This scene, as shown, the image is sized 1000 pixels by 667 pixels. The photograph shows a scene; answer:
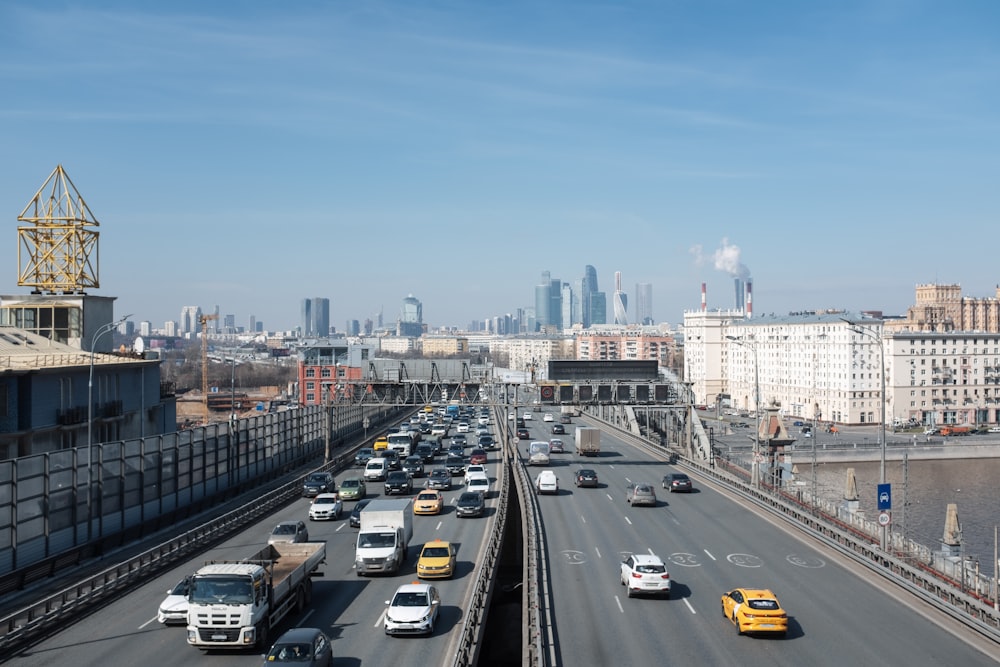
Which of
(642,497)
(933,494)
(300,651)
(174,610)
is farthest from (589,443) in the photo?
(300,651)

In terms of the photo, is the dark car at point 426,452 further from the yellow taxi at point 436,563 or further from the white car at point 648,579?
the white car at point 648,579

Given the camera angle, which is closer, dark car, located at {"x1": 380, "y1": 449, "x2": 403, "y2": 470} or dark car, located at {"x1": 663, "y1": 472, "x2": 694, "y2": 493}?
dark car, located at {"x1": 663, "y1": 472, "x2": 694, "y2": 493}

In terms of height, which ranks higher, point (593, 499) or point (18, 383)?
point (18, 383)

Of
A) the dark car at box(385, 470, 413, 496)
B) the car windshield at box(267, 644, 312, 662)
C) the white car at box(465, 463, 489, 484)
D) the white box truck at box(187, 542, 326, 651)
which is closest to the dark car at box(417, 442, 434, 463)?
the white car at box(465, 463, 489, 484)

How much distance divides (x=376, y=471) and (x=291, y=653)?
41.4 m

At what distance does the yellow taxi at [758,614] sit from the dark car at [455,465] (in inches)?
1577

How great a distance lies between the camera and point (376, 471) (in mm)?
60750

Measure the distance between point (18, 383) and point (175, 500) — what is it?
11.4 meters

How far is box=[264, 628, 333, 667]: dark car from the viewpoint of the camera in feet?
63.6

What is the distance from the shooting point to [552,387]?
75000 millimetres

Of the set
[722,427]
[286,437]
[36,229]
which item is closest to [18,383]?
[286,437]

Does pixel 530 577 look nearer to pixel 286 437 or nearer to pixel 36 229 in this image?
pixel 286 437

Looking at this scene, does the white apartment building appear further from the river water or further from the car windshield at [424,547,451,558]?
the car windshield at [424,547,451,558]

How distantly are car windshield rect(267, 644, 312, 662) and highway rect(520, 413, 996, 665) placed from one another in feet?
20.1
